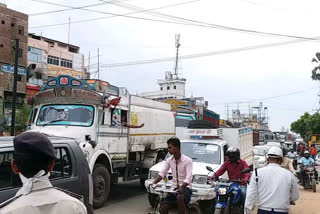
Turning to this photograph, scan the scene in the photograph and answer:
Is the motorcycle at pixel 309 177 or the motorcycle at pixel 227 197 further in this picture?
the motorcycle at pixel 309 177

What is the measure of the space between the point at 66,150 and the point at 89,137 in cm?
389

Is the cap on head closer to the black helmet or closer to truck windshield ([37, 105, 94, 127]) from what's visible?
the black helmet

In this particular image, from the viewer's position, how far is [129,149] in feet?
34.0

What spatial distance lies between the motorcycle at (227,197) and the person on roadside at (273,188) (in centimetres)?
180

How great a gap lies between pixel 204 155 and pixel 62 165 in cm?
537

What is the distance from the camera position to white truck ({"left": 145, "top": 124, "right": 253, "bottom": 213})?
26.0 ft

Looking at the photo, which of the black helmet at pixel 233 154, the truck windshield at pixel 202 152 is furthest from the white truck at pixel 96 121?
the black helmet at pixel 233 154

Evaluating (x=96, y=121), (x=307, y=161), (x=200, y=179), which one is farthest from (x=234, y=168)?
(x=307, y=161)

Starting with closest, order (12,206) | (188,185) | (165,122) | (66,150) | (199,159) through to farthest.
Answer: (12,206) → (66,150) → (188,185) → (199,159) → (165,122)

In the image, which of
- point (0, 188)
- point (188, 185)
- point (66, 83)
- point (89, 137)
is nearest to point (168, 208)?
point (188, 185)

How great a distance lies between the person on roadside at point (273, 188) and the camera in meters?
4.12

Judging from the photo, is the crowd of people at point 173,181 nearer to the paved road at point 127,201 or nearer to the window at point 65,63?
the paved road at point 127,201

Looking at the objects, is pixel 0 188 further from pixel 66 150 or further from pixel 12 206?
pixel 12 206

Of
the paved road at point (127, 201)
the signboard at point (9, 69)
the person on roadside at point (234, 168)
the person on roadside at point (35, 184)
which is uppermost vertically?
the signboard at point (9, 69)
